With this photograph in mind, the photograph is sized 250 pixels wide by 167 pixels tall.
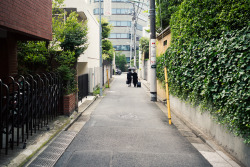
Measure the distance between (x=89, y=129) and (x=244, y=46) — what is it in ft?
16.1

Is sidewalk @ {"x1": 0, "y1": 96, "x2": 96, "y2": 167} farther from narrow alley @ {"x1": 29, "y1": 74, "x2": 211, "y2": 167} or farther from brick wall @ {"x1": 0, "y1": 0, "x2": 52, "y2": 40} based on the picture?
brick wall @ {"x1": 0, "y1": 0, "x2": 52, "y2": 40}

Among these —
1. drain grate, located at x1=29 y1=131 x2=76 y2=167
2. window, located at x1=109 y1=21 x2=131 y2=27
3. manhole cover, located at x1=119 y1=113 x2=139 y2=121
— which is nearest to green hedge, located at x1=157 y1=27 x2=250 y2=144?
manhole cover, located at x1=119 y1=113 x2=139 y2=121

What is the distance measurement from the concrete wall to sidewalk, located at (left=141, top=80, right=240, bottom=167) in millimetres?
129

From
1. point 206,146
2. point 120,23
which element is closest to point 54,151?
point 206,146

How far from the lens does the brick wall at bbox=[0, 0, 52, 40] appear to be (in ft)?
17.7

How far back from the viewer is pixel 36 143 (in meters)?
5.51

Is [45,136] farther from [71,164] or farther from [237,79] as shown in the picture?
[237,79]

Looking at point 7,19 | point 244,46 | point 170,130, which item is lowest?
point 170,130

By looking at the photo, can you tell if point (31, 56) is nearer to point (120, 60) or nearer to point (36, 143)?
point (36, 143)

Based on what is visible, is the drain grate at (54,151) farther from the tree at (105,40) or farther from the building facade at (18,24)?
the tree at (105,40)

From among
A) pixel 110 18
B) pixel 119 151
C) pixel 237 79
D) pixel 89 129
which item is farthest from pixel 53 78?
pixel 110 18

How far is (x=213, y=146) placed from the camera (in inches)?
220

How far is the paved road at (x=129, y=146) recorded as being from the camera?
465 centimetres

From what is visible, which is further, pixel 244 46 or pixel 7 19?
pixel 7 19
